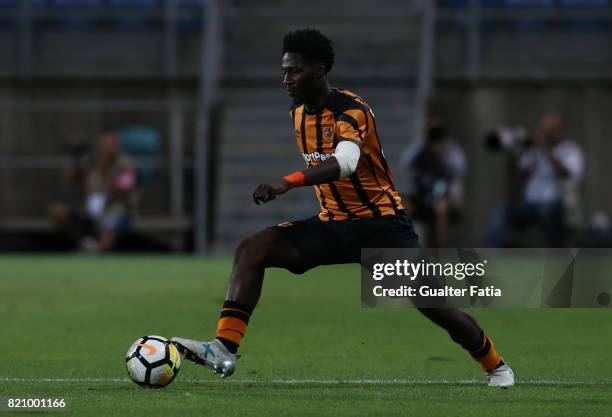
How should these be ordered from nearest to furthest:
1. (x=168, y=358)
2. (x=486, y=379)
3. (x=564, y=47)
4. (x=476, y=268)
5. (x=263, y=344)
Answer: (x=168, y=358)
(x=486, y=379)
(x=476, y=268)
(x=263, y=344)
(x=564, y=47)

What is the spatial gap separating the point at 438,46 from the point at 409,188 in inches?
110

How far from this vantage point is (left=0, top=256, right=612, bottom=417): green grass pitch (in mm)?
7254

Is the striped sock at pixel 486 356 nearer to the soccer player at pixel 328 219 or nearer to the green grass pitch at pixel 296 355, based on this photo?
the soccer player at pixel 328 219

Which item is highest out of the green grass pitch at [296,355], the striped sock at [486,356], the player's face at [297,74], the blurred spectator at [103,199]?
the player's face at [297,74]

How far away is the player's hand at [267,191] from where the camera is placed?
7.07 m

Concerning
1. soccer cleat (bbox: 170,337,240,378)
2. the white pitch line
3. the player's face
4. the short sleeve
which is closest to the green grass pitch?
the white pitch line

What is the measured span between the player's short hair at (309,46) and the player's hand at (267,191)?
100 centimetres

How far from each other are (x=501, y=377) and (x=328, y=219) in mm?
1266

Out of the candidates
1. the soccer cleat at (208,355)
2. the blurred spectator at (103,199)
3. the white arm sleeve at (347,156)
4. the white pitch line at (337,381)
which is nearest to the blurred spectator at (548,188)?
the blurred spectator at (103,199)

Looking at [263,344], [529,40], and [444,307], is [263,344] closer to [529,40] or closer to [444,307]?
[444,307]

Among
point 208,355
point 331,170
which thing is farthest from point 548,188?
point 208,355

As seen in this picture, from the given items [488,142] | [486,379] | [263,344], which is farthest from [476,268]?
[488,142]

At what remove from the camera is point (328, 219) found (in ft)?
26.7

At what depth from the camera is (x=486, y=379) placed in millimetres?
8289
